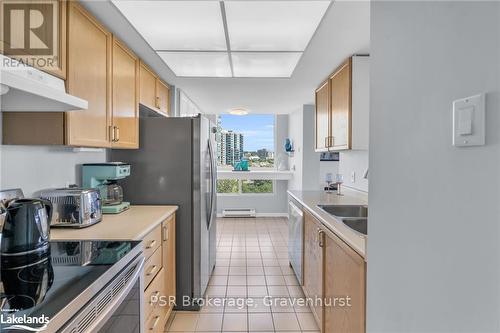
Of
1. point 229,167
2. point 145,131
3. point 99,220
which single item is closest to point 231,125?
point 229,167

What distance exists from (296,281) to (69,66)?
2.75 metres

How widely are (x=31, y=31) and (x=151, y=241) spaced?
129 centimetres

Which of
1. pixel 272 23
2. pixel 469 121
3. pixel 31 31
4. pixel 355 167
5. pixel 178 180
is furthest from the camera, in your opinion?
pixel 355 167

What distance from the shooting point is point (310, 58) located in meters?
2.57

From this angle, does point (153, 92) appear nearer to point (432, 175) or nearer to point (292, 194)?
point (292, 194)

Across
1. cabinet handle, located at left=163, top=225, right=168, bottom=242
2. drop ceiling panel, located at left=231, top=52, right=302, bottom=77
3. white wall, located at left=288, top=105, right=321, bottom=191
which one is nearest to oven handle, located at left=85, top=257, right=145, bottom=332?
cabinet handle, located at left=163, top=225, right=168, bottom=242

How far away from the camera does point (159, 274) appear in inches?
81.5

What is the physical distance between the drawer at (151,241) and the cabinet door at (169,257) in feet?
0.41

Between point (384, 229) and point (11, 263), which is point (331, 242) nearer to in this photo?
point (384, 229)

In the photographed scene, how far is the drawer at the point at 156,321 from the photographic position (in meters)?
1.84

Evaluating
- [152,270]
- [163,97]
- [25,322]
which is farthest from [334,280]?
[163,97]

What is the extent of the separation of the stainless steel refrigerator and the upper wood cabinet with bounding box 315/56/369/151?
4.32ft

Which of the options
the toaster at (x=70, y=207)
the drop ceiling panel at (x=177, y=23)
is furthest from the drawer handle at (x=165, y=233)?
the drop ceiling panel at (x=177, y=23)

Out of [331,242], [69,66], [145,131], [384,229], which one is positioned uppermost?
[69,66]
